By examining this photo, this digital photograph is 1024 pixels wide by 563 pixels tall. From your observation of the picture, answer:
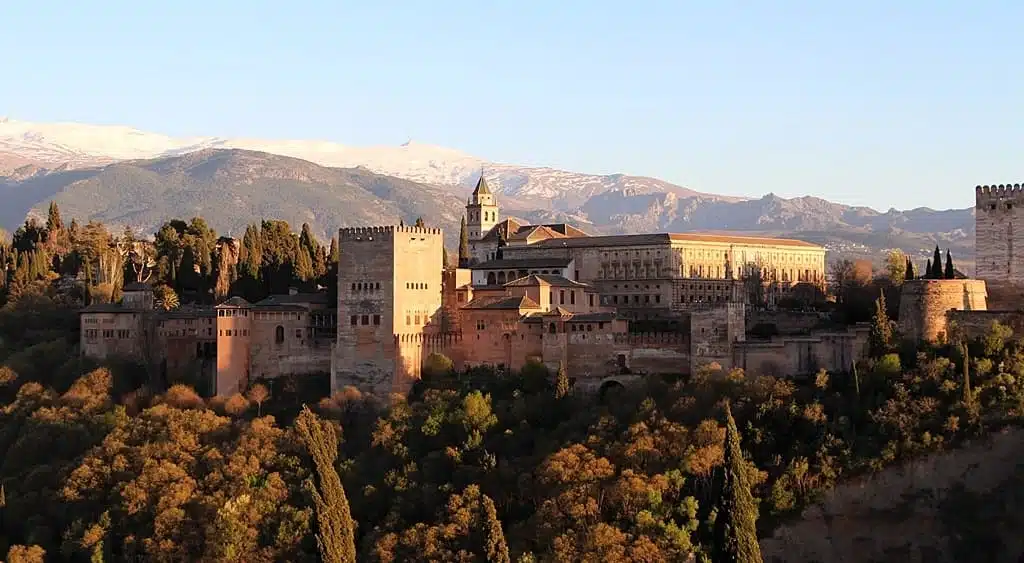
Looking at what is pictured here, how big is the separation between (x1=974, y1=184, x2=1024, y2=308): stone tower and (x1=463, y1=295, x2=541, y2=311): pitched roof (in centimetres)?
1460

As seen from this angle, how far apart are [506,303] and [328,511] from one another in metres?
12.4

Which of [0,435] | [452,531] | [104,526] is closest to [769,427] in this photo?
[452,531]

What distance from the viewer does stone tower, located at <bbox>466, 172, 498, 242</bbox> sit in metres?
71.4

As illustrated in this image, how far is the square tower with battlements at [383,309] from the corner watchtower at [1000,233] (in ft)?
60.5

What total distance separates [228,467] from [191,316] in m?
10.1

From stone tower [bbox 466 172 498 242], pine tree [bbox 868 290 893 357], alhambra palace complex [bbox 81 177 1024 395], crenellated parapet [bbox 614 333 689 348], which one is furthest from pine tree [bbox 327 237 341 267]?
pine tree [bbox 868 290 893 357]

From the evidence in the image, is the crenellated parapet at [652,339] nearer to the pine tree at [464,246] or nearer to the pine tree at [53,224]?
the pine tree at [464,246]

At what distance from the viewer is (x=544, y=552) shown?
126ft

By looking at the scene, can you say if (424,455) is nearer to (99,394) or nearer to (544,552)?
(544,552)

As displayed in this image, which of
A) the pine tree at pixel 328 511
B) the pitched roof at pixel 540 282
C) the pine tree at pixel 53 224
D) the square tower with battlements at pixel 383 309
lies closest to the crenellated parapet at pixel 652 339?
the pitched roof at pixel 540 282

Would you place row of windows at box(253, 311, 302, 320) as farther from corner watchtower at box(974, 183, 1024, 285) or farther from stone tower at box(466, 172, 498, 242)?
corner watchtower at box(974, 183, 1024, 285)

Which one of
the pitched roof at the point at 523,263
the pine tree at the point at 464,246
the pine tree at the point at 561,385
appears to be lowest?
the pine tree at the point at 561,385

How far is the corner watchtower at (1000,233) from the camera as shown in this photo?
1745 inches

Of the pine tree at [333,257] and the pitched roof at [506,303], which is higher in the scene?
the pine tree at [333,257]
